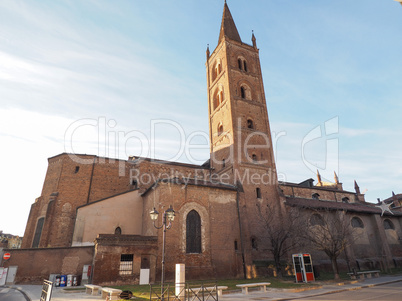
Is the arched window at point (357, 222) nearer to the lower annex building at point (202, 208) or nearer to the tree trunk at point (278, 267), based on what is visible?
the lower annex building at point (202, 208)

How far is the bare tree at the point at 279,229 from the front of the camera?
1938 centimetres

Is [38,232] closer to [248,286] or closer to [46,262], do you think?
[46,262]

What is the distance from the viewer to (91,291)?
13312 millimetres

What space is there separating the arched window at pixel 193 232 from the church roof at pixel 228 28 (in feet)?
78.1

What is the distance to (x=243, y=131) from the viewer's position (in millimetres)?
26891

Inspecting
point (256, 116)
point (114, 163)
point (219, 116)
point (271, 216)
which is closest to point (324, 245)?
point (271, 216)

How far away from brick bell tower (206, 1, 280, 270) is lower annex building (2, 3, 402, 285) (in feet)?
0.39

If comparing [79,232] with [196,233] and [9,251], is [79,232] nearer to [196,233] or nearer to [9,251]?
[9,251]

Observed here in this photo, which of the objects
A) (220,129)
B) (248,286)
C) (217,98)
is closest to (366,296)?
(248,286)

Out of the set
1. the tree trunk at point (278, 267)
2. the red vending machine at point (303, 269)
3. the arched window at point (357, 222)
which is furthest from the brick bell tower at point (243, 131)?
the arched window at point (357, 222)

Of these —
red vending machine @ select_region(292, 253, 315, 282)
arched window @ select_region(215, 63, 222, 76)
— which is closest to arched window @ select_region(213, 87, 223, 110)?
arched window @ select_region(215, 63, 222, 76)

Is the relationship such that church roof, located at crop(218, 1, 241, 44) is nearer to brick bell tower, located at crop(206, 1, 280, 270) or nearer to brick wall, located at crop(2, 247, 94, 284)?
brick bell tower, located at crop(206, 1, 280, 270)

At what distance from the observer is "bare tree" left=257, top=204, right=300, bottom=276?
19.4 metres

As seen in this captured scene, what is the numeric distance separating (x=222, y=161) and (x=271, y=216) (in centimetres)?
808
